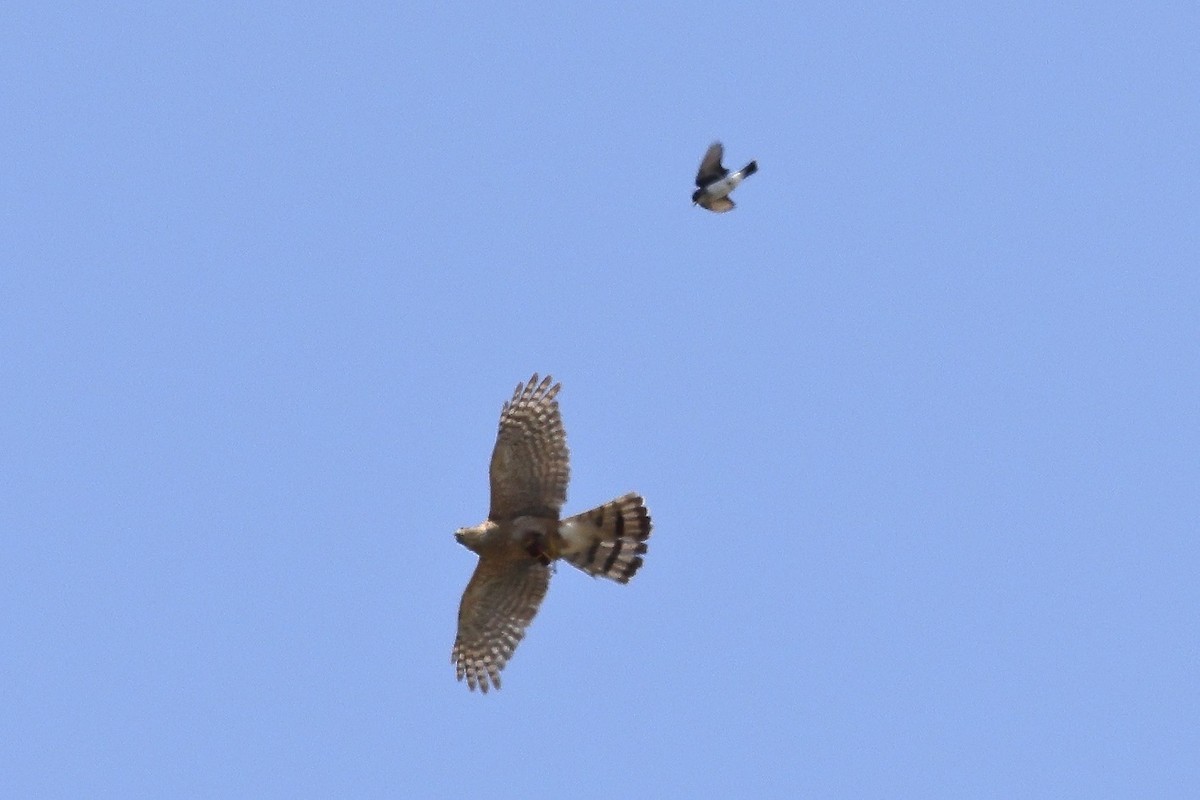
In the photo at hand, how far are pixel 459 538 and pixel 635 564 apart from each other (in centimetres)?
162

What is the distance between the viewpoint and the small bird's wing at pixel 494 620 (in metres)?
17.9

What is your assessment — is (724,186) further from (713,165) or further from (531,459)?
(531,459)

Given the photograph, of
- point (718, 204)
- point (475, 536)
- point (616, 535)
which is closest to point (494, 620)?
point (475, 536)

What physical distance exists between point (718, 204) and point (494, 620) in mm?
5732

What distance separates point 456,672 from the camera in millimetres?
18078

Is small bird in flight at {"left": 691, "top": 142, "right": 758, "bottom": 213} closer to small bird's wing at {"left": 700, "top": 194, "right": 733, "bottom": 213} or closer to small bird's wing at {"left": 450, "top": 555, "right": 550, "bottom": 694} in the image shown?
small bird's wing at {"left": 700, "top": 194, "right": 733, "bottom": 213}

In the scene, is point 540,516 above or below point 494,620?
above

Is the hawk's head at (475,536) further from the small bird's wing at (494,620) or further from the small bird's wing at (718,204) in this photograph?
the small bird's wing at (718,204)

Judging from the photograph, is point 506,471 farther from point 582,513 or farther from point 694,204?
point 694,204

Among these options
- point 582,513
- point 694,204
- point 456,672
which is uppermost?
point 694,204

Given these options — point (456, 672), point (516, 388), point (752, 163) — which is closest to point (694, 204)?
point (752, 163)

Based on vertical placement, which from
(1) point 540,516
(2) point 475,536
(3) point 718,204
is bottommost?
(2) point 475,536

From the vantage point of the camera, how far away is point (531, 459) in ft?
57.4

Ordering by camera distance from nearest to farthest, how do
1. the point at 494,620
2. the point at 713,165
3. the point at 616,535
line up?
the point at 616,535
the point at 494,620
the point at 713,165
